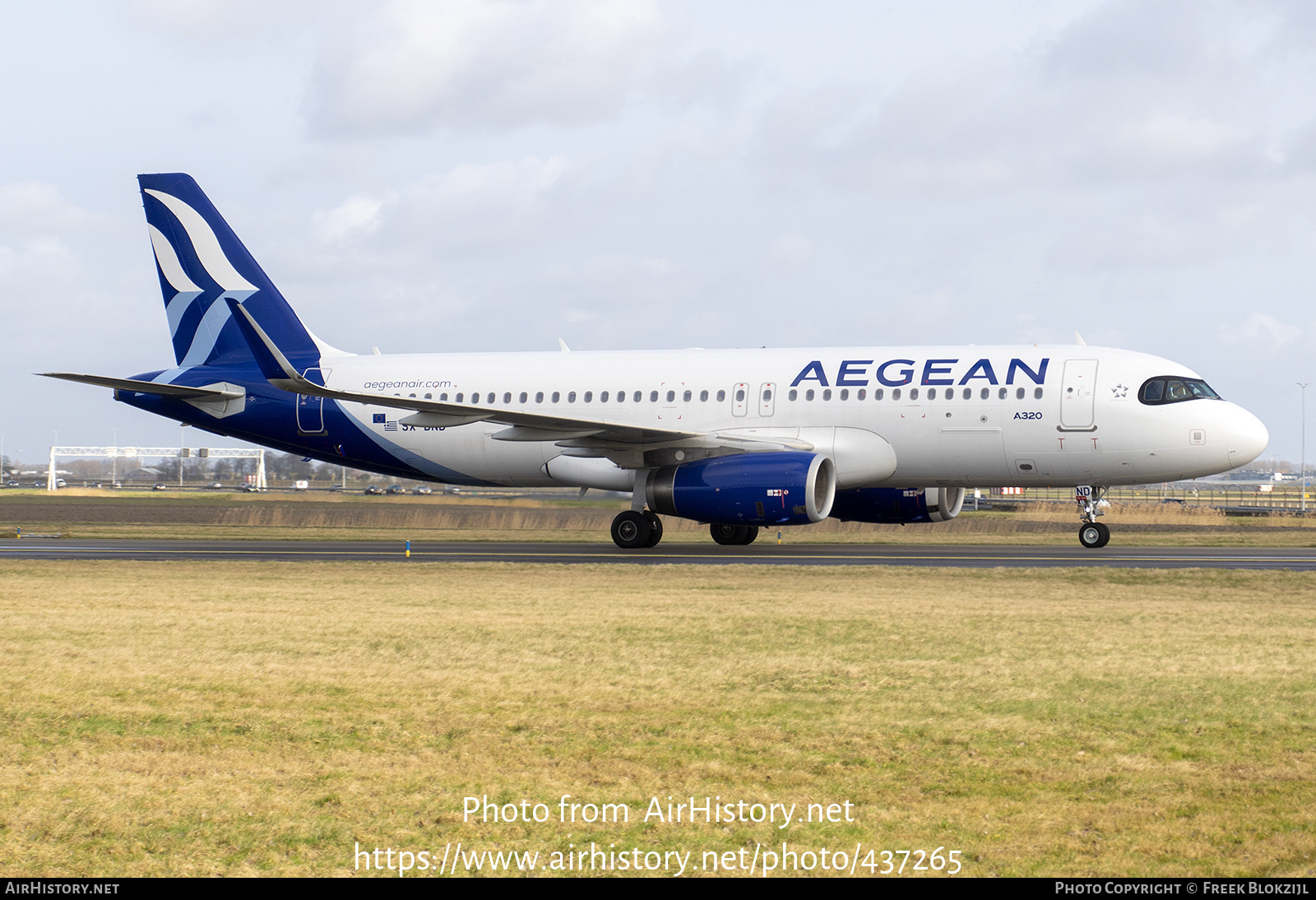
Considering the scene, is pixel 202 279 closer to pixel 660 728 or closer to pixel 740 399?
pixel 740 399

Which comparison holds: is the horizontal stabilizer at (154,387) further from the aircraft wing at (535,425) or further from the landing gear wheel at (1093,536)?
the landing gear wheel at (1093,536)

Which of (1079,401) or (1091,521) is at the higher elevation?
(1079,401)

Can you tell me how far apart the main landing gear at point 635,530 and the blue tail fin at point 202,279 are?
31.9ft

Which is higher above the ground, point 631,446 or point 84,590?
point 631,446

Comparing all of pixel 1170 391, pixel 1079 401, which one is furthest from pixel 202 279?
pixel 1170 391

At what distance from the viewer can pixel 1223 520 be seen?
39125 mm

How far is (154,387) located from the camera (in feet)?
89.0

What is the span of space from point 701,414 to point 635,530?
9.55 feet

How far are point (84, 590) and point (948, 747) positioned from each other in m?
12.7

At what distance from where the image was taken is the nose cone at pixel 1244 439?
23.4 m

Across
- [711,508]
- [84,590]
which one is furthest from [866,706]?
[711,508]

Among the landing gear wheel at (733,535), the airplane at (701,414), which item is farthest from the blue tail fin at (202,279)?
the landing gear wheel at (733,535)

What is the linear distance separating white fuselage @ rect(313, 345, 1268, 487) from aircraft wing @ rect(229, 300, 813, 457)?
3.68ft
